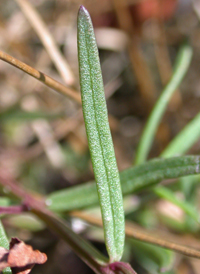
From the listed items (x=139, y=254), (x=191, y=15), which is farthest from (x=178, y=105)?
(x=139, y=254)

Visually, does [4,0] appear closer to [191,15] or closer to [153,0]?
[153,0]

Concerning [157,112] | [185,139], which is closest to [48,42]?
[157,112]

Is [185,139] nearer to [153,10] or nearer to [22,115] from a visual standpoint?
[22,115]

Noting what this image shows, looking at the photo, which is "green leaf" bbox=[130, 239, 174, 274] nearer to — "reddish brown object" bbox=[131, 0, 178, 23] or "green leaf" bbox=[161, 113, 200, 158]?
"green leaf" bbox=[161, 113, 200, 158]

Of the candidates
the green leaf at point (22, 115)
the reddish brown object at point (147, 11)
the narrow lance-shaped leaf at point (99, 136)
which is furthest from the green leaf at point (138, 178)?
the reddish brown object at point (147, 11)

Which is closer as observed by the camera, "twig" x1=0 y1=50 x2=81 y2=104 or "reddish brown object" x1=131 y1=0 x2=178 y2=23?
"twig" x1=0 y1=50 x2=81 y2=104

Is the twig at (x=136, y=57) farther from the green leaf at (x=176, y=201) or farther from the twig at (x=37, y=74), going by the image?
the green leaf at (x=176, y=201)

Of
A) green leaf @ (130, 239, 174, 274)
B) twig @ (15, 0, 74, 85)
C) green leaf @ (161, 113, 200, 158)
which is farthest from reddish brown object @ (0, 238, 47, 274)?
twig @ (15, 0, 74, 85)
